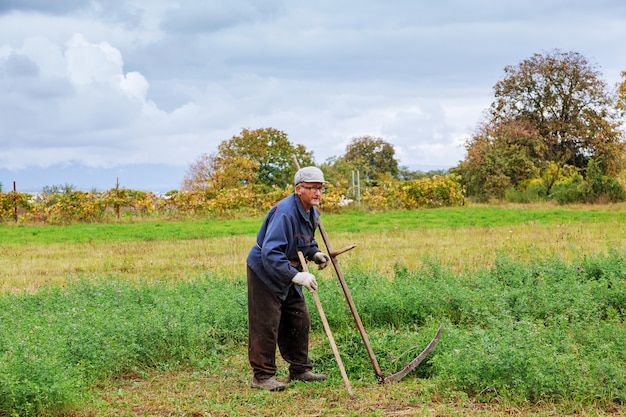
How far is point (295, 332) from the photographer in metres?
6.33

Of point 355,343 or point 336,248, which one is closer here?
point 355,343

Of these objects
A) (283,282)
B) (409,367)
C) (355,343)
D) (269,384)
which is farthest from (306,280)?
(355,343)

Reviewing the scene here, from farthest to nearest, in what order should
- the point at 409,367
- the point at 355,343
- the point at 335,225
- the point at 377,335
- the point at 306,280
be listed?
the point at 335,225 < the point at 377,335 < the point at 355,343 < the point at 409,367 < the point at 306,280

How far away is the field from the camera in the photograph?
5.54 meters

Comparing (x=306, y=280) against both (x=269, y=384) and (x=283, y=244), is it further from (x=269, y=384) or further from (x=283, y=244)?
(x=269, y=384)

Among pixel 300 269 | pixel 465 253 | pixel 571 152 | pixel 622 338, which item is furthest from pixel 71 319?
pixel 571 152

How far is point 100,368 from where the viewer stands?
6.50 meters

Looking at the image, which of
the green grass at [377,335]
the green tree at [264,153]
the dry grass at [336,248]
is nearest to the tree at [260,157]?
the green tree at [264,153]

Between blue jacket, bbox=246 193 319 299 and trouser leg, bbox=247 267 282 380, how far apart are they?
0.10m

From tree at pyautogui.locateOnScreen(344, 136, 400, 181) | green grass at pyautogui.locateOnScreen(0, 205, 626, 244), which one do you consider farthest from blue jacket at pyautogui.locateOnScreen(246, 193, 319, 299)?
tree at pyautogui.locateOnScreen(344, 136, 400, 181)

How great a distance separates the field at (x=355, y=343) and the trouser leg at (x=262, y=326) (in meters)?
0.28

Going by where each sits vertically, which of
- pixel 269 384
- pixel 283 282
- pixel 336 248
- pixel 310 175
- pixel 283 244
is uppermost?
pixel 310 175

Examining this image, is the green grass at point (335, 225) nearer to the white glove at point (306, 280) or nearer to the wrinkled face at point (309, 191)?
the wrinkled face at point (309, 191)

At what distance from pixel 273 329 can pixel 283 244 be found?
0.78 metres
